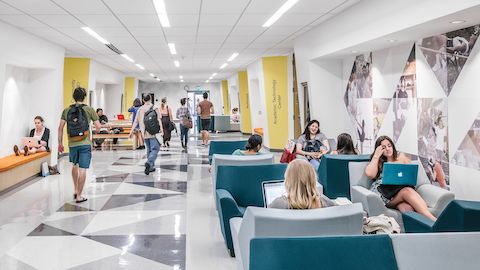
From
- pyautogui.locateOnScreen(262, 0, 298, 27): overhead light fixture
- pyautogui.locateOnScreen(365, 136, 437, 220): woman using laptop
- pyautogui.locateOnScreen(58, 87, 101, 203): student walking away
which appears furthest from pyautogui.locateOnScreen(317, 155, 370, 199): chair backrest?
pyautogui.locateOnScreen(58, 87, 101, 203): student walking away

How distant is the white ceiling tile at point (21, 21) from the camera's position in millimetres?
7727

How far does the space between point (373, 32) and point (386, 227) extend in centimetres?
466

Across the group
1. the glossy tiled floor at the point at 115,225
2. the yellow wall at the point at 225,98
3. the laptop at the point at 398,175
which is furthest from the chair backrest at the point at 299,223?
the yellow wall at the point at 225,98

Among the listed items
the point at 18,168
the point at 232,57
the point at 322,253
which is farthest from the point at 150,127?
the point at 322,253

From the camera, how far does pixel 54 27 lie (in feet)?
28.8

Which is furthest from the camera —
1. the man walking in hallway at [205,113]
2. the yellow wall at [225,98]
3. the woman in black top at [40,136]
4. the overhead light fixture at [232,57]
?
the yellow wall at [225,98]

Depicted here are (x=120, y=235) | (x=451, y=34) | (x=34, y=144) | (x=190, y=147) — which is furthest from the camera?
(x=190, y=147)

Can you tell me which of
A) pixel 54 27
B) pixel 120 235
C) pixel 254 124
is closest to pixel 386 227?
pixel 120 235

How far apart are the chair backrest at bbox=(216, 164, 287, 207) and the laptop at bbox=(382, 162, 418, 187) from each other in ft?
4.36

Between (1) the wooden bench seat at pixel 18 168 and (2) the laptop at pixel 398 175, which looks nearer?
(2) the laptop at pixel 398 175

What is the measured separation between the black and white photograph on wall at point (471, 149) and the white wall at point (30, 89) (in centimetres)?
793

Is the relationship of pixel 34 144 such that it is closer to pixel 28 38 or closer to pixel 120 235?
pixel 28 38

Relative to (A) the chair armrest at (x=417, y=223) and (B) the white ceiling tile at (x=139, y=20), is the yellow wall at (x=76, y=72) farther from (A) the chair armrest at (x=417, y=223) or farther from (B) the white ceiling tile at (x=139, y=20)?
(A) the chair armrest at (x=417, y=223)

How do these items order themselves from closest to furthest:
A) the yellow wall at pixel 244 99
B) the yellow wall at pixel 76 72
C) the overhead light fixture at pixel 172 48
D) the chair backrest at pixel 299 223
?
the chair backrest at pixel 299 223 < the overhead light fixture at pixel 172 48 < the yellow wall at pixel 76 72 < the yellow wall at pixel 244 99
